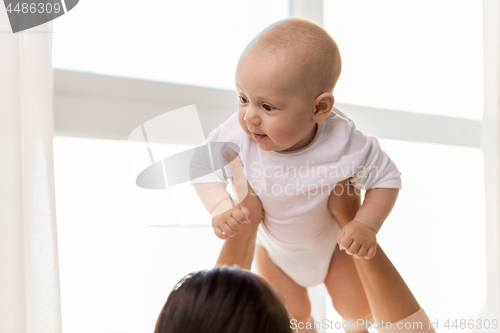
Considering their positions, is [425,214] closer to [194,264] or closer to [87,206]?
[194,264]

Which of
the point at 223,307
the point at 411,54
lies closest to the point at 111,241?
the point at 223,307

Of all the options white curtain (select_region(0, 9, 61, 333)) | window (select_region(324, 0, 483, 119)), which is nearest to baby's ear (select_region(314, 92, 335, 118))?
white curtain (select_region(0, 9, 61, 333))

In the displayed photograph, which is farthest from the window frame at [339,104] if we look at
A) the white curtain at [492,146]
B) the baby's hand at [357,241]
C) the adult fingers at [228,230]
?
the baby's hand at [357,241]

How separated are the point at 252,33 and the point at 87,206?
69cm

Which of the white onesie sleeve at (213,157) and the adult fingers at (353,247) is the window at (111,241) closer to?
the white onesie sleeve at (213,157)

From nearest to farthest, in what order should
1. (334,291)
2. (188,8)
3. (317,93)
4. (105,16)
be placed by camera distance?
(317,93) → (334,291) → (105,16) → (188,8)

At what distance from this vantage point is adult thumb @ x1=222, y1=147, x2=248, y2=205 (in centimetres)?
88

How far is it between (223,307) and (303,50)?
0.44 m

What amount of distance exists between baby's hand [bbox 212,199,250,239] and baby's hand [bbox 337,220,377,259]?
0.17 m

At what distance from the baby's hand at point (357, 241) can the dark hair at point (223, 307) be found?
23 cm

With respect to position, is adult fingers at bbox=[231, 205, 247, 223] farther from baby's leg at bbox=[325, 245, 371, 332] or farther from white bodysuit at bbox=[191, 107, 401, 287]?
baby's leg at bbox=[325, 245, 371, 332]

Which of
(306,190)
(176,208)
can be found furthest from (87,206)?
(306,190)

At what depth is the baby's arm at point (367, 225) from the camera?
2.63ft

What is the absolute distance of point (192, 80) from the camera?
130 centimetres
